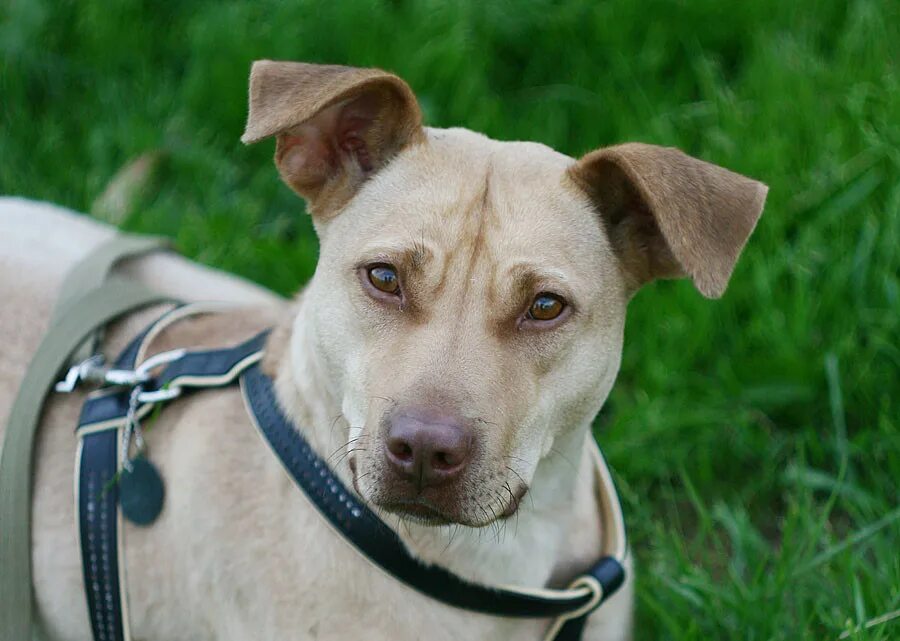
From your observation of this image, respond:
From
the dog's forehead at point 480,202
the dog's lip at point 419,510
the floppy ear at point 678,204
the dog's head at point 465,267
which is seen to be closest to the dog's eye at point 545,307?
the dog's head at point 465,267

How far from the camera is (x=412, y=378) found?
262cm

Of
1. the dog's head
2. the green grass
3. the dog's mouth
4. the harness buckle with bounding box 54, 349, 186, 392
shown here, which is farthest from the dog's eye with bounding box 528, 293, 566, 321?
the green grass

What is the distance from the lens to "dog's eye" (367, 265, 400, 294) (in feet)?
9.23

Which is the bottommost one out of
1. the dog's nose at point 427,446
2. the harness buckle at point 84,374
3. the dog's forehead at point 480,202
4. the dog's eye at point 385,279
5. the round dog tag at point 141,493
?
the round dog tag at point 141,493

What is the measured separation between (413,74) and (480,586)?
2978mm

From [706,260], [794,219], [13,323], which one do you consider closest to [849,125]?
[794,219]

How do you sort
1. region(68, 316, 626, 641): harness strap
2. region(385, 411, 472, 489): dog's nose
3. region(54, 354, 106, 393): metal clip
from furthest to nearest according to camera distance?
1. region(54, 354, 106, 393): metal clip
2. region(68, 316, 626, 641): harness strap
3. region(385, 411, 472, 489): dog's nose

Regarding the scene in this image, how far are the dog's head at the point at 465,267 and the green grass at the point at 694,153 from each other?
1.19 meters

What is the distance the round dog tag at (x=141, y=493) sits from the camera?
10.2ft

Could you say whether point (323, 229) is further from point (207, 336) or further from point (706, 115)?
point (706, 115)

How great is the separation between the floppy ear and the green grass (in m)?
1.23

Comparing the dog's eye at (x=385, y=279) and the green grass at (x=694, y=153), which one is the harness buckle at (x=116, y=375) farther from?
the green grass at (x=694, y=153)

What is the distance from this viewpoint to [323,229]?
309cm

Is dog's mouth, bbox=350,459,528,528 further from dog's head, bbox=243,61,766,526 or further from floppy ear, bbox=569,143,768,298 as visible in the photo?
floppy ear, bbox=569,143,768,298
